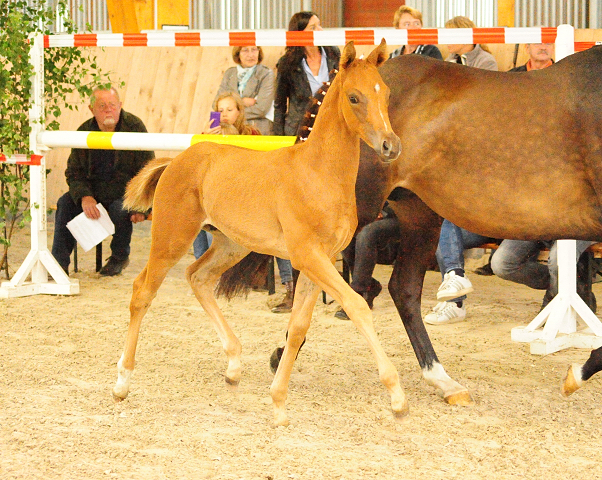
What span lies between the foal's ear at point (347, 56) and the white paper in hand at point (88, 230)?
13.7ft

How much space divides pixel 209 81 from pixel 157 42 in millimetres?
3176

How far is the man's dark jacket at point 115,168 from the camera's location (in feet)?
23.4

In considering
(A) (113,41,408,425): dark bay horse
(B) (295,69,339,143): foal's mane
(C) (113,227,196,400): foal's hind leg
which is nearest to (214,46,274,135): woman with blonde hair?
(B) (295,69,339,143): foal's mane

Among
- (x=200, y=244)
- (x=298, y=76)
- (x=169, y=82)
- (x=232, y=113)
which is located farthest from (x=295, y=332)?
(x=169, y=82)

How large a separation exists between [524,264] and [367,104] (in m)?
3.00

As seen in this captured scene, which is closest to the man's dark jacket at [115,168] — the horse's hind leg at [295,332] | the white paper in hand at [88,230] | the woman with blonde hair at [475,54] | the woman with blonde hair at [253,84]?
the white paper in hand at [88,230]

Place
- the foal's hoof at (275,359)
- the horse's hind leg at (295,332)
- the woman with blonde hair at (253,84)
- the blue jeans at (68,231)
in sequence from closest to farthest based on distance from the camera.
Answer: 1. the horse's hind leg at (295,332)
2. the foal's hoof at (275,359)
3. the blue jeans at (68,231)
4. the woman with blonde hair at (253,84)

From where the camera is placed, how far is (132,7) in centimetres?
1122

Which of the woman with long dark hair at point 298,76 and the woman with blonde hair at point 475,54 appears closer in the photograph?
the woman with long dark hair at point 298,76

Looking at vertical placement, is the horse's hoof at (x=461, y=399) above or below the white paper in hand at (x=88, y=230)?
below

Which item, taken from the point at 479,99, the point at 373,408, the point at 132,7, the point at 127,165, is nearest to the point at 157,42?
the point at 127,165

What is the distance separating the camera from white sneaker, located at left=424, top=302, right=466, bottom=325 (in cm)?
556

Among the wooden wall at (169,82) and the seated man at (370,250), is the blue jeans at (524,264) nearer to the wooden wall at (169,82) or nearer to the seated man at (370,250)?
the seated man at (370,250)

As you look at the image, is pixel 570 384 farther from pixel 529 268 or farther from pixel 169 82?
pixel 169 82
